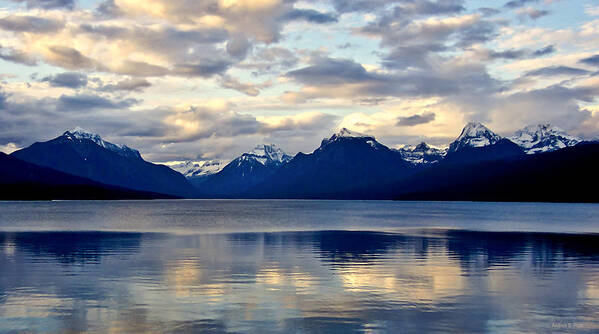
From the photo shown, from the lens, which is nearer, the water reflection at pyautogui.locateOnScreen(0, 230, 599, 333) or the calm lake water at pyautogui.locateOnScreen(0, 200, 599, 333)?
the calm lake water at pyautogui.locateOnScreen(0, 200, 599, 333)

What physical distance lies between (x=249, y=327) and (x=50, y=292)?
15.1 meters

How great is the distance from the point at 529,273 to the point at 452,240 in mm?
34246

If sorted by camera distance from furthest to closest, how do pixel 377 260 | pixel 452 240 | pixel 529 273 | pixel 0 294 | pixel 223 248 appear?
pixel 452 240 < pixel 223 248 < pixel 377 260 < pixel 529 273 < pixel 0 294

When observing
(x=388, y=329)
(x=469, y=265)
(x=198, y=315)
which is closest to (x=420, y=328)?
(x=388, y=329)

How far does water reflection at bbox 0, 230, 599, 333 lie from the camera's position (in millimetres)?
26594

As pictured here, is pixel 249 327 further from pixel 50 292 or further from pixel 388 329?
pixel 50 292

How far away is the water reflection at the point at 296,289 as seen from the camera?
2659 centimetres

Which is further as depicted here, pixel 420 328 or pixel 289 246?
pixel 289 246

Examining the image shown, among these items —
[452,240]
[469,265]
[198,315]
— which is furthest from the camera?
[452,240]

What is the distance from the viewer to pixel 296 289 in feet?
117

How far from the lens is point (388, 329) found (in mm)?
25328

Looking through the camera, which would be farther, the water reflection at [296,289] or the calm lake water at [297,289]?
the water reflection at [296,289]

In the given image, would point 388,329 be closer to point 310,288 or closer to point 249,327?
point 249,327

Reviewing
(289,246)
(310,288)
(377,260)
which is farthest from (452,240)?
(310,288)
